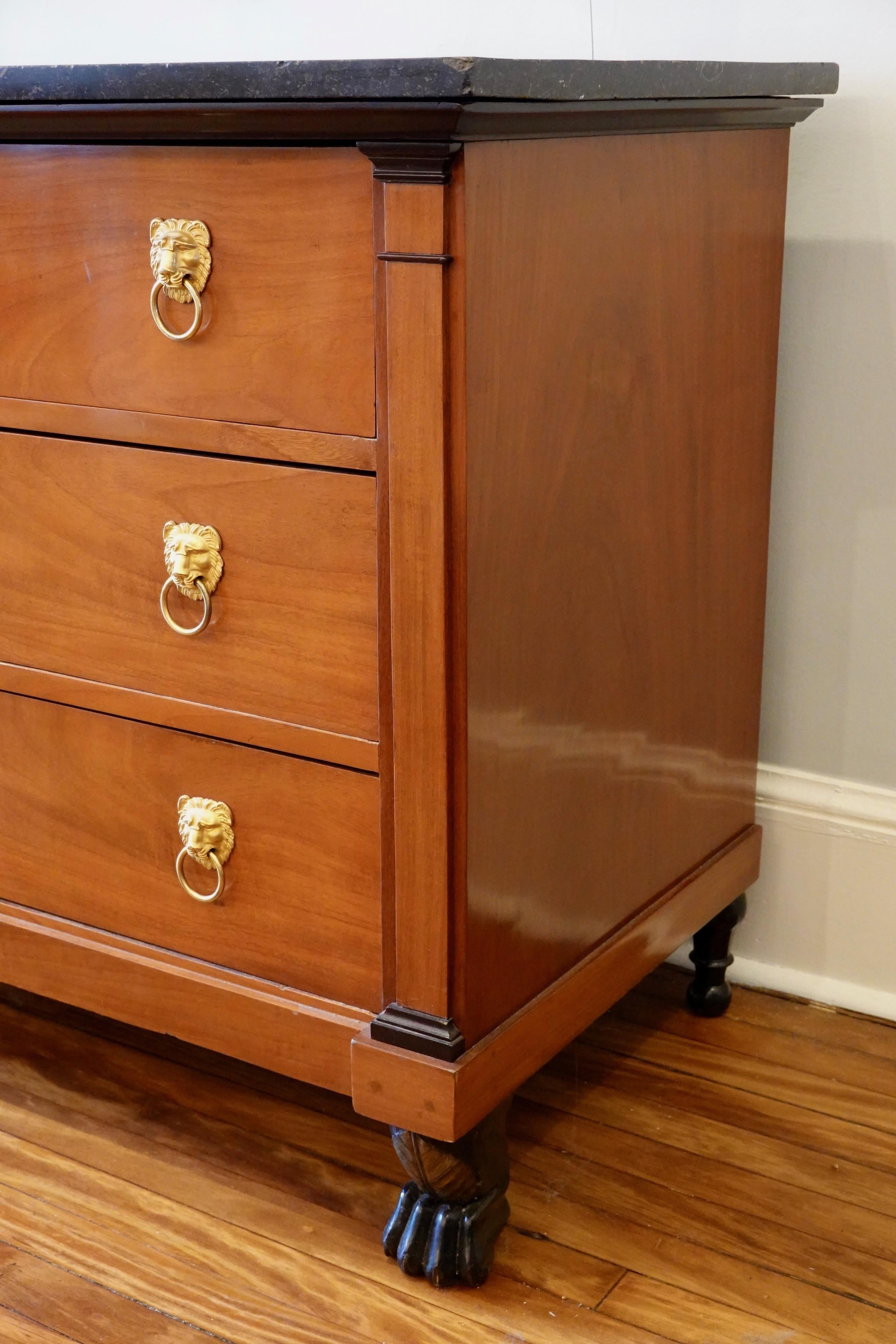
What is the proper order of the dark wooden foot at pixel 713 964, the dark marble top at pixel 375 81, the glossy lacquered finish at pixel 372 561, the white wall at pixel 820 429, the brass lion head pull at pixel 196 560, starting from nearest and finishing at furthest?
the dark marble top at pixel 375 81 < the glossy lacquered finish at pixel 372 561 < the brass lion head pull at pixel 196 560 < the white wall at pixel 820 429 < the dark wooden foot at pixel 713 964

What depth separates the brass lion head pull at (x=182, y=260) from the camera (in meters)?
0.97

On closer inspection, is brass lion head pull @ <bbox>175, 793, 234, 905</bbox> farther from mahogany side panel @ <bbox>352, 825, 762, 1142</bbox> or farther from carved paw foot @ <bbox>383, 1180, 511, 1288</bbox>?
carved paw foot @ <bbox>383, 1180, 511, 1288</bbox>

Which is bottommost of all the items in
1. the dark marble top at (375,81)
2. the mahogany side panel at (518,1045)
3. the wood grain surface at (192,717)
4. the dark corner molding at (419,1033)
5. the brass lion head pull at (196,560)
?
the mahogany side panel at (518,1045)

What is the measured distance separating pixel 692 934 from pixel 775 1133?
0.19 metres

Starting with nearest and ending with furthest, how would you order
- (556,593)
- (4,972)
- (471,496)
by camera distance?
1. (471,496)
2. (556,593)
3. (4,972)

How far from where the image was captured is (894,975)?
1.46 metres

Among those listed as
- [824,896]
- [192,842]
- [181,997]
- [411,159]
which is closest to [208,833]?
[192,842]

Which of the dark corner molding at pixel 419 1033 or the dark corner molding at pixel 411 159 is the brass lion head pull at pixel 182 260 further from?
the dark corner molding at pixel 419 1033

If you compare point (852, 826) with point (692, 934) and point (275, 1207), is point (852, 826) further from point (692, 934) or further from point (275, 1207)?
point (275, 1207)

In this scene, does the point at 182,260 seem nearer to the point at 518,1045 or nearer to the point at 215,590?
the point at 215,590

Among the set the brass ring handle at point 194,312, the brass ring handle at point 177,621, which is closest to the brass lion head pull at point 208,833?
the brass ring handle at point 177,621

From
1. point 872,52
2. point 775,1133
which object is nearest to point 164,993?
point 775,1133

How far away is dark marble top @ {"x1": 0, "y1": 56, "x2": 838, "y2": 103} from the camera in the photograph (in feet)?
2.68

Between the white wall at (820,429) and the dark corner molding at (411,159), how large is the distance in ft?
2.05
